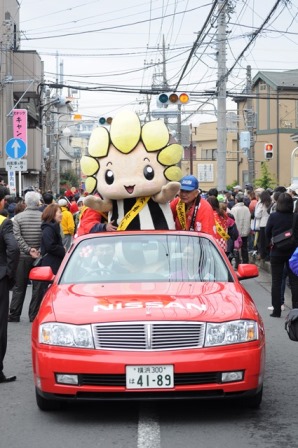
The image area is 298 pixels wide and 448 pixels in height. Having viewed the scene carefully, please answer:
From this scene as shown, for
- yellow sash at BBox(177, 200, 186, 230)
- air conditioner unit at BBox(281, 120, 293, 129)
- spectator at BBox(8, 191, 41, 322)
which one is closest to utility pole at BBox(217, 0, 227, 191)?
spectator at BBox(8, 191, 41, 322)

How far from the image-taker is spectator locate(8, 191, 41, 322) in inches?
493

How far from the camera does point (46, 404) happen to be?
6738 millimetres

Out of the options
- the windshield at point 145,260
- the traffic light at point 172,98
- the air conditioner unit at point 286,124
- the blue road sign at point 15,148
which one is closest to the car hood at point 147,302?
the windshield at point 145,260

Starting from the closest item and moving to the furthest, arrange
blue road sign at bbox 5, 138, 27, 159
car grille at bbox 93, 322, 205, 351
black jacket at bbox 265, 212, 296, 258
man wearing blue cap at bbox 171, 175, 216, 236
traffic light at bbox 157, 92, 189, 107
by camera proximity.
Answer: car grille at bbox 93, 322, 205, 351 → man wearing blue cap at bbox 171, 175, 216, 236 → black jacket at bbox 265, 212, 296, 258 → blue road sign at bbox 5, 138, 27, 159 → traffic light at bbox 157, 92, 189, 107

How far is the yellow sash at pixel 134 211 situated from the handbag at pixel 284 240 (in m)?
2.98

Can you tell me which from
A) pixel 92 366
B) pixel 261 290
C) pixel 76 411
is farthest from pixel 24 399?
pixel 261 290

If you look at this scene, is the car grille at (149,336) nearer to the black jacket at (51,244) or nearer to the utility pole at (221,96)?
the black jacket at (51,244)

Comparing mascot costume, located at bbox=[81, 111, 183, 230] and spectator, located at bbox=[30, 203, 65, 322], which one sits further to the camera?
spectator, located at bbox=[30, 203, 65, 322]

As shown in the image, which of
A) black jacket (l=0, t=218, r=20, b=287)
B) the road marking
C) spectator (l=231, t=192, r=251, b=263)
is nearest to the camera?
the road marking

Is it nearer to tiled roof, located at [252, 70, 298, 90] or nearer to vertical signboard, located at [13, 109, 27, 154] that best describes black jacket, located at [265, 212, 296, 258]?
vertical signboard, located at [13, 109, 27, 154]

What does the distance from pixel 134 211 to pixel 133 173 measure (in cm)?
46

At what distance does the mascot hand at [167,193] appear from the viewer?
9.82 meters

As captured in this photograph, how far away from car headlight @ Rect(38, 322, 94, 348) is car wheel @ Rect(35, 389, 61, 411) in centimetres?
54

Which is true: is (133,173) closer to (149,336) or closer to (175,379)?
(149,336)
